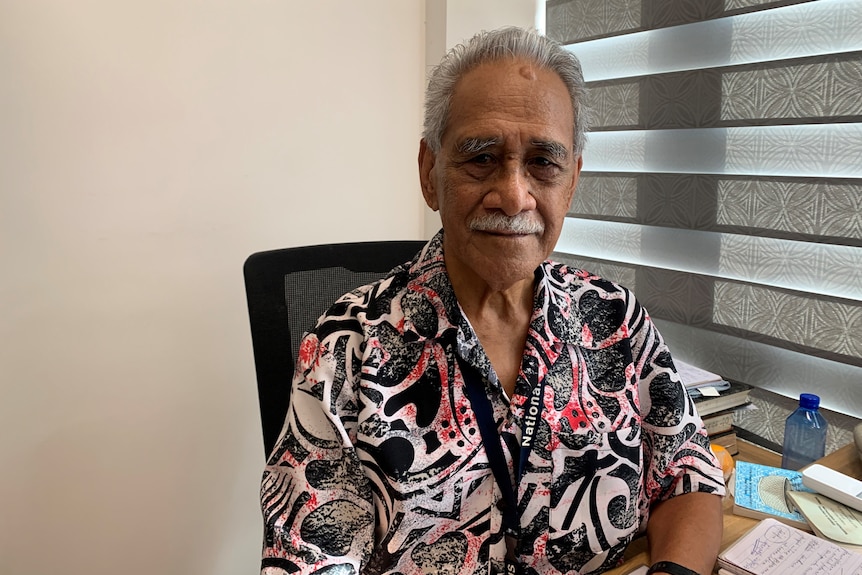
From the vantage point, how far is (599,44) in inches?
74.7

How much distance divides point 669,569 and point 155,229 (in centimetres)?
133

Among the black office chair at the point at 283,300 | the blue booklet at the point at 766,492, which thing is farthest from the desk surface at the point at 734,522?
the black office chair at the point at 283,300

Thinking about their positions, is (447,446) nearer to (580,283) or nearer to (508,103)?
(580,283)

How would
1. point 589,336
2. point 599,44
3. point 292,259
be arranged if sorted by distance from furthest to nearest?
1. point 599,44
2. point 292,259
3. point 589,336

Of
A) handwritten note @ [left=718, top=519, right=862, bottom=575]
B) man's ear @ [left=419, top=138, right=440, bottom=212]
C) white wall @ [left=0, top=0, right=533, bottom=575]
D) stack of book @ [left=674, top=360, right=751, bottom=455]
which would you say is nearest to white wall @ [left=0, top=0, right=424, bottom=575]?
white wall @ [left=0, top=0, right=533, bottom=575]

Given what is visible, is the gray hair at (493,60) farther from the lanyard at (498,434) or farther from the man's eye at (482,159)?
the lanyard at (498,434)

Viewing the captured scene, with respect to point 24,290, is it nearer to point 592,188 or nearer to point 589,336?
point 589,336

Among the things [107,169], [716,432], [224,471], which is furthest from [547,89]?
[224,471]

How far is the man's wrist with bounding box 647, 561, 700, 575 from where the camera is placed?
93 centimetres

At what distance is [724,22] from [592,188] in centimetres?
56

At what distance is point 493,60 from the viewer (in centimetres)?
103

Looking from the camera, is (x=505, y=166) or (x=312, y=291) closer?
(x=505, y=166)

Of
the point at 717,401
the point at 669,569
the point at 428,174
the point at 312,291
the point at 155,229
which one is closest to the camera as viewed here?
A: the point at 669,569

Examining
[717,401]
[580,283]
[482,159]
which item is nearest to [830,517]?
[717,401]
